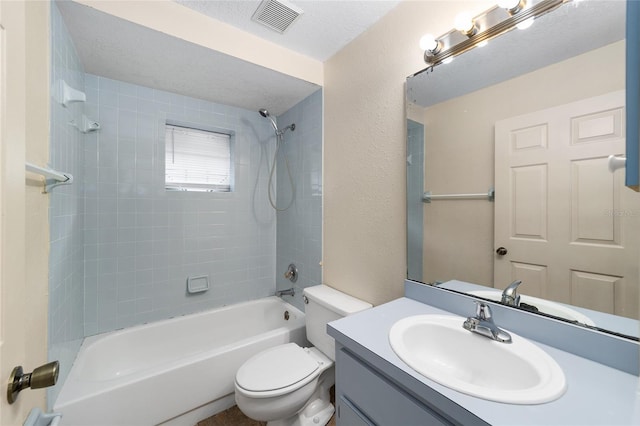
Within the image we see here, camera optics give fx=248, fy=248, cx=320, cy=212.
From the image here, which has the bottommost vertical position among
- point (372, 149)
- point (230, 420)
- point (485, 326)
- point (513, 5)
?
point (230, 420)

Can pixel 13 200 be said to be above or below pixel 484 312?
above

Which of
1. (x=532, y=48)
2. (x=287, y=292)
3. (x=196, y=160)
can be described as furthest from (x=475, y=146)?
(x=196, y=160)

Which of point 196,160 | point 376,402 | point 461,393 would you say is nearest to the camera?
point 461,393

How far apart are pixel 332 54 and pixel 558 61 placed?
4.26 ft

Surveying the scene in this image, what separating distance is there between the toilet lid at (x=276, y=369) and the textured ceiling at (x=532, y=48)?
149 cm

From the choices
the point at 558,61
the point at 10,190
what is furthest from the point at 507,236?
the point at 10,190

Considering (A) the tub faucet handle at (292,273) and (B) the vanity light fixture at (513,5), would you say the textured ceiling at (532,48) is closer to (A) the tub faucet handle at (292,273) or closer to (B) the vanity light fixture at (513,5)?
(B) the vanity light fixture at (513,5)

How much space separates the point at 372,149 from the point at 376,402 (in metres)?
1.19

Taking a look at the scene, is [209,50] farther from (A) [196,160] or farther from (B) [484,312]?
(B) [484,312]

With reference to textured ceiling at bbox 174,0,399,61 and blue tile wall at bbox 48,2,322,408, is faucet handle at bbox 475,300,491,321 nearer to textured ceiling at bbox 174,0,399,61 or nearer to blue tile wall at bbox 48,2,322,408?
blue tile wall at bbox 48,2,322,408

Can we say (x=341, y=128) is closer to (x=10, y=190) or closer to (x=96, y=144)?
(x=10, y=190)

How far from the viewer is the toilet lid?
1.22 metres

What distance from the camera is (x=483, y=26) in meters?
0.98

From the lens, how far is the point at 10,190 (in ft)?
1.64
